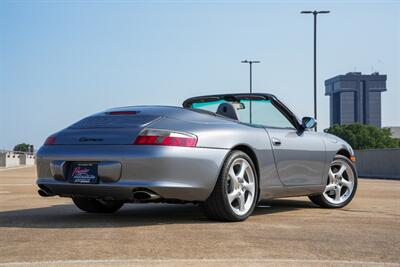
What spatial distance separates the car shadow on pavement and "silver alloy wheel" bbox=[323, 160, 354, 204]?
357mm

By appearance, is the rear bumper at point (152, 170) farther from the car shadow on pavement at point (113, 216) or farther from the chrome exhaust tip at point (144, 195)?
the car shadow on pavement at point (113, 216)

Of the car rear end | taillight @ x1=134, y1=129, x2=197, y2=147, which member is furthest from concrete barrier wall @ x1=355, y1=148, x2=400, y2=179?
taillight @ x1=134, y1=129, x2=197, y2=147

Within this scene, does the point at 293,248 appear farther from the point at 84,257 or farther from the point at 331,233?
the point at 84,257

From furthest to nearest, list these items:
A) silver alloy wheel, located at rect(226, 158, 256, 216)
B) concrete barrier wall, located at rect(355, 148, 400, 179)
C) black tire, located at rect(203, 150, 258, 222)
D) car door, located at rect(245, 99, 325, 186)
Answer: concrete barrier wall, located at rect(355, 148, 400, 179) → car door, located at rect(245, 99, 325, 186) → silver alloy wheel, located at rect(226, 158, 256, 216) → black tire, located at rect(203, 150, 258, 222)

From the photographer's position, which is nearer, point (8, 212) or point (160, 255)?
point (160, 255)

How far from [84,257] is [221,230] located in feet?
5.42

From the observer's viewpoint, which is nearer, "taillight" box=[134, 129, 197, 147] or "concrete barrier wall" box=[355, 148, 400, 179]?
"taillight" box=[134, 129, 197, 147]

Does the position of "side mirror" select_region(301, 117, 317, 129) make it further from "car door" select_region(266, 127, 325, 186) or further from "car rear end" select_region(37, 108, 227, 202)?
"car rear end" select_region(37, 108, 227, 202)

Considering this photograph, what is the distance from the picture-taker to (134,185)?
5.88 meters

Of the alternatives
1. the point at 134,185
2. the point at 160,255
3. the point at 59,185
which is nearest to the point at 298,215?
the point at 134,185

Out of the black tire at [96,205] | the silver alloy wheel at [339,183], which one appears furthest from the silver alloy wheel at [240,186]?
the silver alloy wheel at [339,183]

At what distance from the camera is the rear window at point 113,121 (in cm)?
631

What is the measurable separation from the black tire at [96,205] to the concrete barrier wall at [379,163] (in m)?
21.2

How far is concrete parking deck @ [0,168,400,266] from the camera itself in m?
4.31
